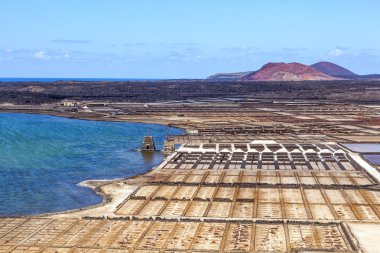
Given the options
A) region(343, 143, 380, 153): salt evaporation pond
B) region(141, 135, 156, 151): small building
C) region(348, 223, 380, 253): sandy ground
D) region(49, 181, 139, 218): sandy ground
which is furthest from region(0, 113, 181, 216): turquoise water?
region(343, 143, 380, 153): salt evaporation pond

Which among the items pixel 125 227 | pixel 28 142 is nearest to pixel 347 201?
pixel 125 227

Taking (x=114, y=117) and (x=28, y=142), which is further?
(x=114, y=117)

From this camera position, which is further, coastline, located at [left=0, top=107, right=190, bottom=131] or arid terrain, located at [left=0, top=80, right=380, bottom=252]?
coastline, located at [left=0, top=107, right=190, bottom=131]

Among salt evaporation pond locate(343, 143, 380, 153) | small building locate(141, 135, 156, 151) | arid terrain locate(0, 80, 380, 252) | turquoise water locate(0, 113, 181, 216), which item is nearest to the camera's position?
arid terrain locate(0, 80, 380, 252)

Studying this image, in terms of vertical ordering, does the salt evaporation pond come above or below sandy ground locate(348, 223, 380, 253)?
below

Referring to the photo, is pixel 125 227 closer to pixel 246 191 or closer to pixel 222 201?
pixel 222 201

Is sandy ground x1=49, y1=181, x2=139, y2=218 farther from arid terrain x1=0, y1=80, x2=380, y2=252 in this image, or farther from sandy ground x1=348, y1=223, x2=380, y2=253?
sandy ground x1=348, y1=223, x2=380, y2=253

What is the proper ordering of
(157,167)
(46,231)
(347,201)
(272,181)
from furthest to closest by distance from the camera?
(157,167)
(272,181)
(347,201)
(46,231)
